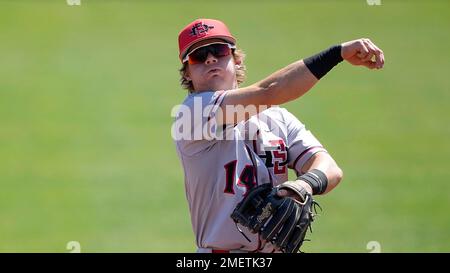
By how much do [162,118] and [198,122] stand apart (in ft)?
35.8

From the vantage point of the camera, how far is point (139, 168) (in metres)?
13.3

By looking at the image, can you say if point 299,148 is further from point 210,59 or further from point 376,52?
point 376,52

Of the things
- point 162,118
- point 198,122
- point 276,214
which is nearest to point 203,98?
point 198,122

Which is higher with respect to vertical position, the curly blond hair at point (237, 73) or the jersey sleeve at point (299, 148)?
the curly blond hair at point (237, 73)

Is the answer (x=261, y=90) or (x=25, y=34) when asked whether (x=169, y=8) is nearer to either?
(x=25, y=34)

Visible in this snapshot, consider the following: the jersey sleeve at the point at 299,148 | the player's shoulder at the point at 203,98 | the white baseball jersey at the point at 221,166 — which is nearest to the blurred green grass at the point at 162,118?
the jersey sleeve at the point at 299,148

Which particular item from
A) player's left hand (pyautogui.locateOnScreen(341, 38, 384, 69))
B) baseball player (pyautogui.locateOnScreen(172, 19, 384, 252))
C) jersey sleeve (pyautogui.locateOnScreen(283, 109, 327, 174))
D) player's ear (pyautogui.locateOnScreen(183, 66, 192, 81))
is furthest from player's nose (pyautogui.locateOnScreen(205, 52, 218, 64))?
player's left hand (pyautogui.locateOnScreen(341, 38, 384, 69))

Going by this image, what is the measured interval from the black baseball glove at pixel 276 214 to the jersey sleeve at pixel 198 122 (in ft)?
1.15

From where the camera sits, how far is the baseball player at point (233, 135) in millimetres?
4137

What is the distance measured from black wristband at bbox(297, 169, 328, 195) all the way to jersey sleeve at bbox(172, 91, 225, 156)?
49cm

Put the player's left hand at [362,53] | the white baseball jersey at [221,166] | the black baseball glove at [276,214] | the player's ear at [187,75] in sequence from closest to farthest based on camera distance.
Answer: the player's left hand at [362,53] < the black baseball glove at [276,214] < the white baseball jersey at [221,166] < the player's ear at [187,75]

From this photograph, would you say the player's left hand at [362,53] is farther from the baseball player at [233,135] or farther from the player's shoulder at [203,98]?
the player's shoulder at [203,98]
